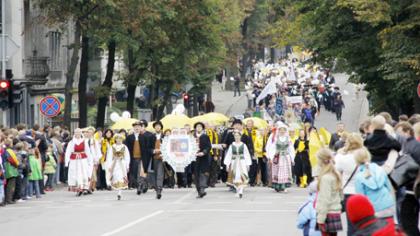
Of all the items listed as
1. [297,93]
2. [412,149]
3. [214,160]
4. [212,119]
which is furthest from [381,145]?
[297,93]

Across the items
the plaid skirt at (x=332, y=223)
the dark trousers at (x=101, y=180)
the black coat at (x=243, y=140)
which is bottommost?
the plaid skirt at (x=332, y=223)

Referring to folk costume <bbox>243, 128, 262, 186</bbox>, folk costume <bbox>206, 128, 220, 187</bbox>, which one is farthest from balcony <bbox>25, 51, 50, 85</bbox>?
folk costume <bbox>243, 128, 262, 186</bbox>

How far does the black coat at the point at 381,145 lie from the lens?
18.0m

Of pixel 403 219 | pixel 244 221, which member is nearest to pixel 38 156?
pixel 244 221

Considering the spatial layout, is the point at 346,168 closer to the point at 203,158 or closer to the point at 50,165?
the point at 203,158

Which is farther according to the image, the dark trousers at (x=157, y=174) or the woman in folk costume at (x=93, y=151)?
the woman in folk costume at (x=93, y=151)

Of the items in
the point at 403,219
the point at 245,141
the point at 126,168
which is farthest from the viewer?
the point at 245,141

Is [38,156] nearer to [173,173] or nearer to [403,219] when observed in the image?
[173,173]

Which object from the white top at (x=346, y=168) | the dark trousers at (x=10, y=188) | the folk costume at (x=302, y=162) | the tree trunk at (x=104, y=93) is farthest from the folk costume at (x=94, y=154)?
the white top at (x=346, y=168)

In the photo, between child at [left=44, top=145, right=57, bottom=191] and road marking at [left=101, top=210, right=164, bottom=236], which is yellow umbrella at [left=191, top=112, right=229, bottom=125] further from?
road marking at [left=101, top=210, right=164, bottom=236]

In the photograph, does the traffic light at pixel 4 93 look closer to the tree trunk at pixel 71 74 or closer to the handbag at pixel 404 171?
the tree trunk at pixel 71 74

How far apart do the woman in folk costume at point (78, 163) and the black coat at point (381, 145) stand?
16578mm

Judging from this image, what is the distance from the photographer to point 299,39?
52875mm

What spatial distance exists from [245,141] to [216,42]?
23.3 metres
